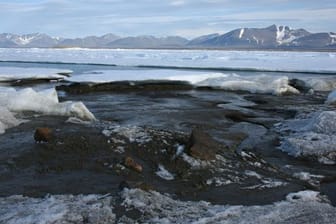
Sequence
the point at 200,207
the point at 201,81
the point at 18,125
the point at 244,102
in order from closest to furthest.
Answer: the point at 200,207, the point at 18,125, the point at 244,102, the point at 201,81

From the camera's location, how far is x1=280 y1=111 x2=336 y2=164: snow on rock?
734 cm

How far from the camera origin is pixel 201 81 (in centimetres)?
1852

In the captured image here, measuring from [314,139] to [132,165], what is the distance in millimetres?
3240

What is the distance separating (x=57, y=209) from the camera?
4906 mm

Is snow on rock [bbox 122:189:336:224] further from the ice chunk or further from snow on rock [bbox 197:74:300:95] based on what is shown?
snow on rock [bbox 197:74:300:95]

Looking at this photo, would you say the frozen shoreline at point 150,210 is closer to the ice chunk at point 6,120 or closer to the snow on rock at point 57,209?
the snow on rock at point 57,209

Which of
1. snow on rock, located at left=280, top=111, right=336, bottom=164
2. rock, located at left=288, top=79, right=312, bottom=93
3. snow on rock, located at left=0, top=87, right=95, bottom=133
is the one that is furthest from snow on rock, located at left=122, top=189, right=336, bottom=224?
rock, located at left=288, top=79, right=312, bottom=93

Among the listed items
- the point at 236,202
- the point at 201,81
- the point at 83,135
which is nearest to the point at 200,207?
the point at 236,202

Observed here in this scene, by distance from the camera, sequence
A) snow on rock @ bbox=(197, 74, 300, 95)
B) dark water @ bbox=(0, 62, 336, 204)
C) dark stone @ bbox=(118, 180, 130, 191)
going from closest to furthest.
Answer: dark stone @ bbox=(118, 180, 130, 191), dark water @ bbox=(0, 62, 336, 204), snow on rock @ bbox=(197, 74, 300, 95)

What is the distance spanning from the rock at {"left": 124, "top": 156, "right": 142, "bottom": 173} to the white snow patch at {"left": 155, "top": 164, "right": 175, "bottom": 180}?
0.23 m

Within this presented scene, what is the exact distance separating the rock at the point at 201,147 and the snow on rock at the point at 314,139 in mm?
1364

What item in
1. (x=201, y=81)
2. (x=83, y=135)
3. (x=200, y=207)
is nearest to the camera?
(x=200, y=207)

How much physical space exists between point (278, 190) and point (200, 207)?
1.17m

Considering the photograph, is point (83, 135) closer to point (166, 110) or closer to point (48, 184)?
point (48, 184)
